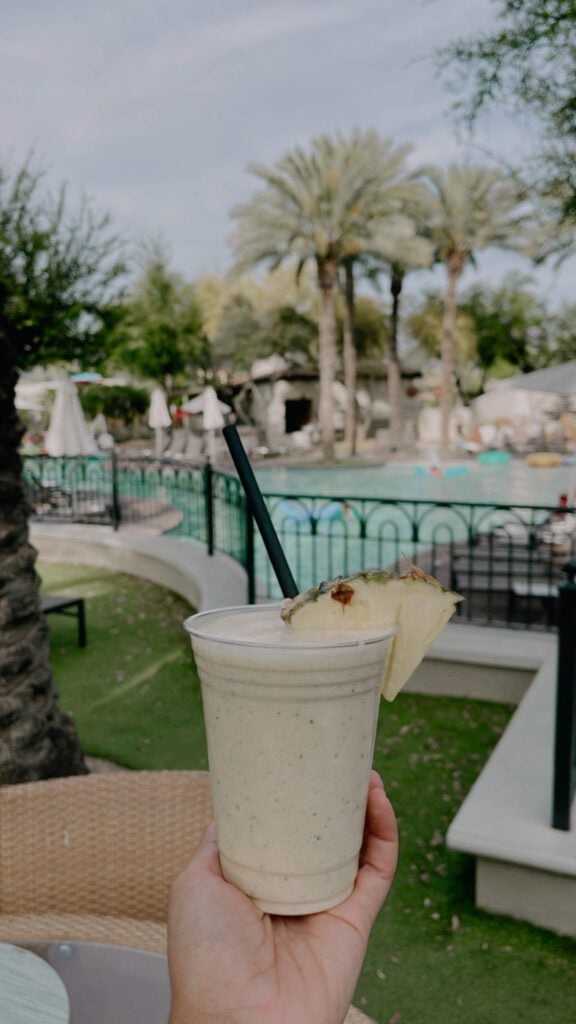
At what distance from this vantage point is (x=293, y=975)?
3.20ft

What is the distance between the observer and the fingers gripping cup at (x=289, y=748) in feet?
2.97

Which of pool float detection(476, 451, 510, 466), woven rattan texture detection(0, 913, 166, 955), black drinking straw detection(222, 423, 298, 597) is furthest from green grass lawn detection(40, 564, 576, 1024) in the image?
pool float detection(476, 451, 510, 466)

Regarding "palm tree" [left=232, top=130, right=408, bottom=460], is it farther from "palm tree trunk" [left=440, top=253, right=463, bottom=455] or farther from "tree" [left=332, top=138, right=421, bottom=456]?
"palm tree trunk" [left=440, top=253, right=463, bottom=455]

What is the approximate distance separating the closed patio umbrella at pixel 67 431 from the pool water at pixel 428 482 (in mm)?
7677

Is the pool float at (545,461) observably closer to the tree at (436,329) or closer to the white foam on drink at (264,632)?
the tree at (436,329)

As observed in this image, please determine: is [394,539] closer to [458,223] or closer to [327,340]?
[327,340]

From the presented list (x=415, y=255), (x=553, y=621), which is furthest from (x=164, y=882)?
(x=415, y=255)

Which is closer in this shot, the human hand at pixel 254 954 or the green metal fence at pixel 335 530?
the human hand at pixel 254 954

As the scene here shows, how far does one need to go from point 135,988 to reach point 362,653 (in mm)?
1002

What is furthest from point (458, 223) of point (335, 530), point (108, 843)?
point (108, 843)

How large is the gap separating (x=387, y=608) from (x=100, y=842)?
1.37 m

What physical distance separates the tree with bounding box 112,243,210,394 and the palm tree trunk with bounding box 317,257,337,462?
1074 centimetres

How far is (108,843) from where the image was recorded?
1.94 m

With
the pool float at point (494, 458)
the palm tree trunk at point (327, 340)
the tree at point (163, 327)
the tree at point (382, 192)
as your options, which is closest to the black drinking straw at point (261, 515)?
the tree at point (382, 192)
